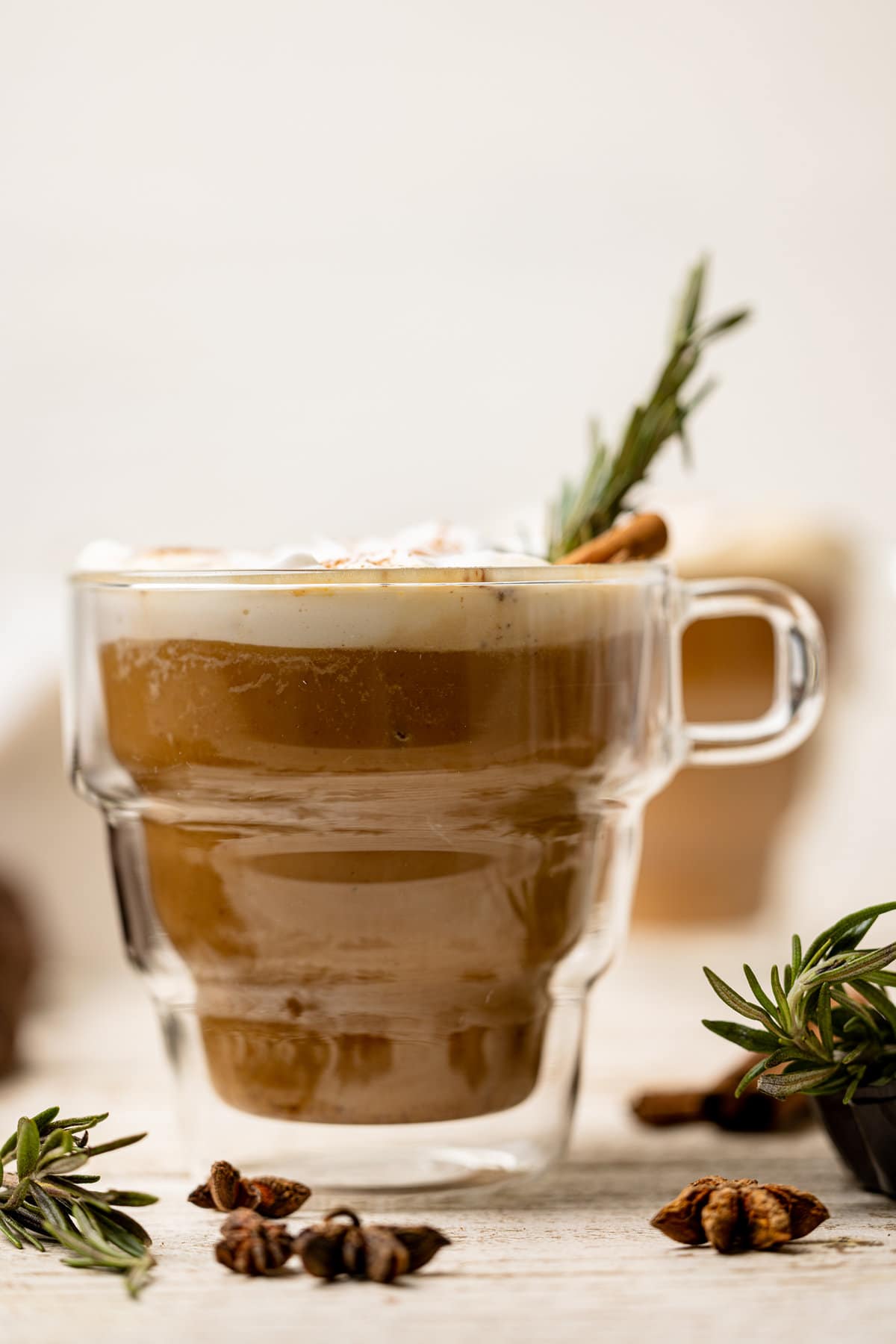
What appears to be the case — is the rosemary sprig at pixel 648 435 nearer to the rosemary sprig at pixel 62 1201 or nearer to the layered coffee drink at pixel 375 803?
the layered coffee drink at pixel 375 803

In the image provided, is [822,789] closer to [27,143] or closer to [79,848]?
[79,848]

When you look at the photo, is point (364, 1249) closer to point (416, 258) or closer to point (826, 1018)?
point (826, 1018)

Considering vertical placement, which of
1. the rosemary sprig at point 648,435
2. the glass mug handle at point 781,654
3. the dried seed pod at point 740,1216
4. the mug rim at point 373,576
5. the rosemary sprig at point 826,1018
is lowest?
the dried seed pod at point 740,1216

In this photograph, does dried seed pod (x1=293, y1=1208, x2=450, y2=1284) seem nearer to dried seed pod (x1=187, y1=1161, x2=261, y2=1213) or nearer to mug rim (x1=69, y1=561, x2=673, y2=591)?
dried seed pod (x1=187, y1=1161, x2=261, y2=1213)

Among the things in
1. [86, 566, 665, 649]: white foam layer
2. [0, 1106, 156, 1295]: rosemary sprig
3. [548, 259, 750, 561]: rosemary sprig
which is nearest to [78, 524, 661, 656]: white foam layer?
[86, 566, 665, 649]: white foam layer

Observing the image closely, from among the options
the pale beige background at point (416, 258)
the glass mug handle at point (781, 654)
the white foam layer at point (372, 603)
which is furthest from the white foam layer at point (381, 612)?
the pale beige background at point (416, 258)

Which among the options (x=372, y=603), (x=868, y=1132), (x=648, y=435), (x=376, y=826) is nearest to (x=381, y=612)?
(x=372, y=603)
